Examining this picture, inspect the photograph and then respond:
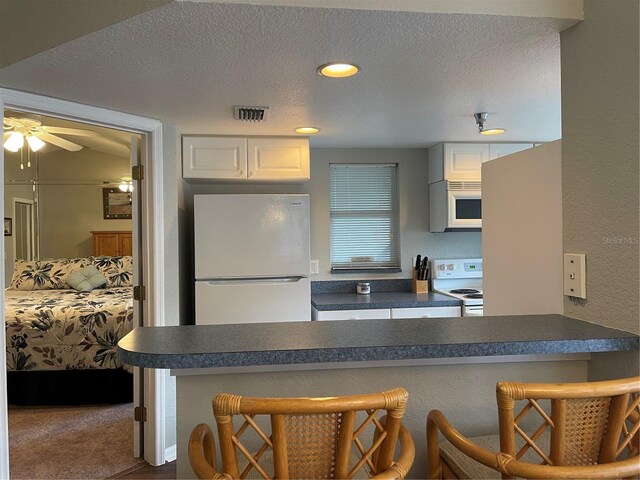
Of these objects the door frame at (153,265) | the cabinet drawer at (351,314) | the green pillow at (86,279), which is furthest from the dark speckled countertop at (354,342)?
the green pillow at (86,279)

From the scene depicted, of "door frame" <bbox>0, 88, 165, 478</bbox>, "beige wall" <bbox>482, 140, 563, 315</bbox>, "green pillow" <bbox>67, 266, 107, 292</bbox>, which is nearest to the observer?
"beige wall" <bbox>482, 140, 563, 315</bbox>

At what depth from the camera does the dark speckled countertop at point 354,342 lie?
109 centimetres

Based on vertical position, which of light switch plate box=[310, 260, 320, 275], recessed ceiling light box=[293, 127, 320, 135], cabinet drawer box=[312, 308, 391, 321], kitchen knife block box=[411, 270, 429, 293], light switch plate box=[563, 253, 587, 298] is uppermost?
recessed ceiling light box=[293, 127, 320, 135]

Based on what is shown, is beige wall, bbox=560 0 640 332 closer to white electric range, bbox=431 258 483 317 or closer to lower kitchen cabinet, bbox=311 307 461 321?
lower kitchen cabinet, bbox=311 307 461 321

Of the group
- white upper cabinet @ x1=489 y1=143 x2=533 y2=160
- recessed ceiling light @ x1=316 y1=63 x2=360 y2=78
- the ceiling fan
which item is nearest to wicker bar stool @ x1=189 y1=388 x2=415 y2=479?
recessed ceiling light @ x1=316 y1=63 x2=360 y2=78

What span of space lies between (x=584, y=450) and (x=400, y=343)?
0.47 m

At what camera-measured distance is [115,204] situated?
6629 millimetres

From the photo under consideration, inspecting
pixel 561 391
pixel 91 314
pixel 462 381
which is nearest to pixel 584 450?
pixel 561 391

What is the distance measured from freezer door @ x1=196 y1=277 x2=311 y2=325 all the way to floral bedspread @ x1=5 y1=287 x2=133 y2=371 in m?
1.15

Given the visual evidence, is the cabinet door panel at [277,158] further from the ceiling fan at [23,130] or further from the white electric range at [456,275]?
the ceiling fan at [23,130]

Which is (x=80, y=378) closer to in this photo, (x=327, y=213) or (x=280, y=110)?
(x=327, y=213)

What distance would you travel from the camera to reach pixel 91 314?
139 inches

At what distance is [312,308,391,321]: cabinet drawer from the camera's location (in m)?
2.96

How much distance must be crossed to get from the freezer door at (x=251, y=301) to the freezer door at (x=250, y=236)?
6 cm
